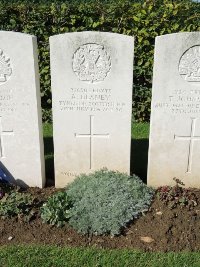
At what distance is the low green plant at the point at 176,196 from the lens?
13.9 feet

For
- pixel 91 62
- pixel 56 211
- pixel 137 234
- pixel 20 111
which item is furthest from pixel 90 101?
pixel 137 234

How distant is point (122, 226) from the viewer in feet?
12.8

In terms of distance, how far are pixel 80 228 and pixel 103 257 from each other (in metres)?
0.40

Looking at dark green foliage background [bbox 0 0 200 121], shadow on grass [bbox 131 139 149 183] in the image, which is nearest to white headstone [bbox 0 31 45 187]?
shadow on grass [bbox 131 139 149 183]

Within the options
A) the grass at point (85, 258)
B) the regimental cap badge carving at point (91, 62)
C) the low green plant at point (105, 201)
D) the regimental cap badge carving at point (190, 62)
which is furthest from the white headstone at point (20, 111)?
the regimental cap badge carving at point (190, 62)

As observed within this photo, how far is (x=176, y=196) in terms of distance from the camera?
4.38 meters

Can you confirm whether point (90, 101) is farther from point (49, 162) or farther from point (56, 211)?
point (49, 162)

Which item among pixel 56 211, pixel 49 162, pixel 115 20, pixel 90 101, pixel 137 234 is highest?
pixel 115 20

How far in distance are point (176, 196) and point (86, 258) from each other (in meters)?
1.39

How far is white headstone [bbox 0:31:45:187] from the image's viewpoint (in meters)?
4.08

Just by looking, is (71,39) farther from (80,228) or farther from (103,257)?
(103,257)

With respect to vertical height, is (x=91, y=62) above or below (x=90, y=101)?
above

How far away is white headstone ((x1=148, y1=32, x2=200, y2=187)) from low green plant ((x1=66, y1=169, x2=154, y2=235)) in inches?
16.8

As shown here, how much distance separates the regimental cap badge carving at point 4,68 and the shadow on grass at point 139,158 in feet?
7.12
